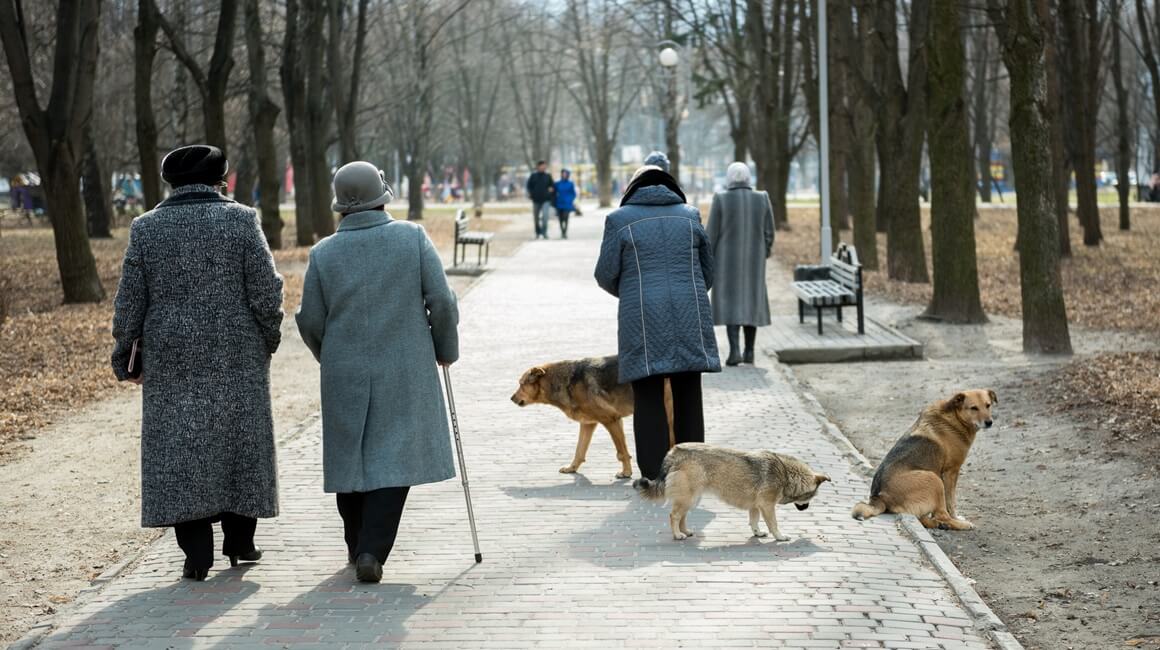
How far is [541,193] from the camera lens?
118 ft

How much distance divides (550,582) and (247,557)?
147 cm

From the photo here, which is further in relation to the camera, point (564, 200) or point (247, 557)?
point (564, 200)

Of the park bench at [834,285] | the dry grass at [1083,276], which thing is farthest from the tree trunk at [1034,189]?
the dry grass at [1083,276]

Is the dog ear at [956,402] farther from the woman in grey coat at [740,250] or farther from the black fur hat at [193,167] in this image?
the woman in grey coat at [740,250]

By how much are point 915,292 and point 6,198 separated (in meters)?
72.7

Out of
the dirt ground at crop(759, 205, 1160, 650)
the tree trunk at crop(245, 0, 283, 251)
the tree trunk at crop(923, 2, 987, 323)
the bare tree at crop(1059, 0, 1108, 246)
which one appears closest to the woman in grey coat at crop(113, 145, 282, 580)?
the dirt ground at crop(759, 205, 1160, 650)

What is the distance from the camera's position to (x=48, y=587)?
22.2 feet

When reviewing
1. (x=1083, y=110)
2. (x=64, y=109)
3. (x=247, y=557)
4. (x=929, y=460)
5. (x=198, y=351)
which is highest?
(x=64, y=109)

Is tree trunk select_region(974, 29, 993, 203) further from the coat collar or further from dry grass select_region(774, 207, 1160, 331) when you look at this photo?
the coat collar

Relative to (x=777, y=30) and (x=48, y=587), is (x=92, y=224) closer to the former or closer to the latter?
(x=777, y=30)

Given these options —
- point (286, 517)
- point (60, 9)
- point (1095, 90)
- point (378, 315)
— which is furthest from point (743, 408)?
point (1095, 90)

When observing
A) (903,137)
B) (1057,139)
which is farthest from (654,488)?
(1057,139)

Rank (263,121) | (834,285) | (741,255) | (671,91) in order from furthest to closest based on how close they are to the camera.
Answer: (671,91), (263,121), (834,285), (741,255)

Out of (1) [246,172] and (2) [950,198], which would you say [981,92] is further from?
(2) [950,198]
